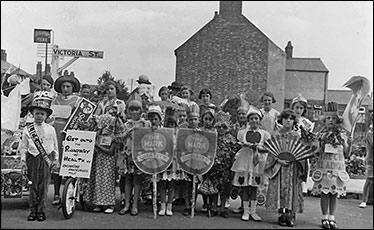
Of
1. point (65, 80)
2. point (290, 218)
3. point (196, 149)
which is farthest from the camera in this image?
point (65, 80)

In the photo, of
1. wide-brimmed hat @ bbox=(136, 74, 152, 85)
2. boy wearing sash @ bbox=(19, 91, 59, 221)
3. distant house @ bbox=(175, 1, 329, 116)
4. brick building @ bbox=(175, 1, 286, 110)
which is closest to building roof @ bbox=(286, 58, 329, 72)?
distant house @ bbox=(175, 1, 329, 116)

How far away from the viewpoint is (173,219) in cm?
647

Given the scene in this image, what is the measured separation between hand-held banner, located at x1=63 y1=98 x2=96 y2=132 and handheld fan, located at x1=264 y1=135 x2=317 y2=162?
249cm

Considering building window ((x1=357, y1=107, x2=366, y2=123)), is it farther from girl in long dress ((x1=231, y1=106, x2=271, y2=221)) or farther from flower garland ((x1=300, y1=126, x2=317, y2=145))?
girl in long dress ((x1=231, y1=106, x2=271, y2=221))

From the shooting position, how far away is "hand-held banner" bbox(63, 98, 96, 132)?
23.1 feet

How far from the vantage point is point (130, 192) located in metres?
7.04

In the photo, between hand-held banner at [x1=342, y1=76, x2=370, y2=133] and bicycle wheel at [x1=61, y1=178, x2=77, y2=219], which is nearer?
hand-held banner at [x1=342, y1=76, x2=370, y2=133]

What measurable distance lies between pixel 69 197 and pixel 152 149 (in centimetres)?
120

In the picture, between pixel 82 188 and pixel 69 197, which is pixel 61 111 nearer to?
pixel 82 188

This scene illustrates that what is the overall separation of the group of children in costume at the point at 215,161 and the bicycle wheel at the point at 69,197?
253mm

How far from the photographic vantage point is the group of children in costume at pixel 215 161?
6.28m

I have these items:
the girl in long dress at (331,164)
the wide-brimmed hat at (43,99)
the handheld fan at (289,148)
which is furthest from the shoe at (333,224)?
the wide-brimmed hat at (43,99)

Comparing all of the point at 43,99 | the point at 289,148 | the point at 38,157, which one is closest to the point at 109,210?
the point at 38,157

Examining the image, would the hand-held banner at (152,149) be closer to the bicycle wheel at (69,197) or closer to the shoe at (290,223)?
the bicycle wheel at (69,197)
